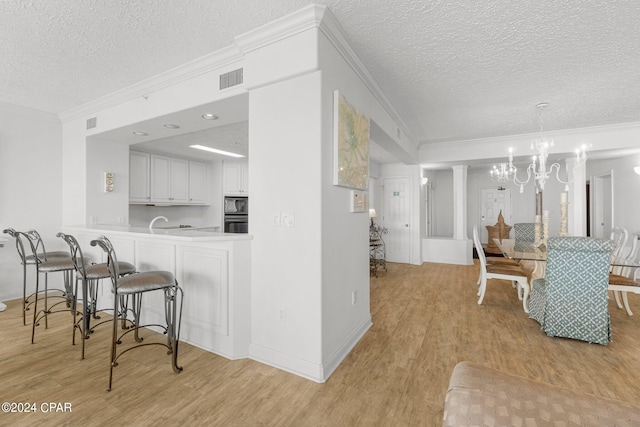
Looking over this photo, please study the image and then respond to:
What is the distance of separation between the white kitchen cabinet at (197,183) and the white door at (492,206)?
7.69 meters

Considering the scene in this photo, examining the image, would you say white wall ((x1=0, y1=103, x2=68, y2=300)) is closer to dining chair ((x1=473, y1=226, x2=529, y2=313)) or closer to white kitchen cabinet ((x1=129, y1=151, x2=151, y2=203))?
white kitchen cabinet ((x1=129, y1=151, x2=151, y2=203))

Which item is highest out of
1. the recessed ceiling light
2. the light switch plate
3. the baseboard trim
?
the recessed ceiling light

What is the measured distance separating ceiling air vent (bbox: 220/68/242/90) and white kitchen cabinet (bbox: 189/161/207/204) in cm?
385

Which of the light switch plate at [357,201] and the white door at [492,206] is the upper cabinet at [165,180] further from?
the white door at [492,206]

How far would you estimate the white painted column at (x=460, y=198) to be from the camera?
649cm

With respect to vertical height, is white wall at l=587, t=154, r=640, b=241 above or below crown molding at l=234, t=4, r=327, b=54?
below

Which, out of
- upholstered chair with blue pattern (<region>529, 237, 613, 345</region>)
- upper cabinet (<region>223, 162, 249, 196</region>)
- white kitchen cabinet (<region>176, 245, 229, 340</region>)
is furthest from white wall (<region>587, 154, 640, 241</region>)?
upper cabinet (<region>223, 162, 249, 196</region>)

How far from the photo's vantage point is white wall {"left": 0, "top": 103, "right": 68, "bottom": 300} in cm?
367

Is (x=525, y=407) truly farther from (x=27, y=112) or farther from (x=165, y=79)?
(x=27, y=112)

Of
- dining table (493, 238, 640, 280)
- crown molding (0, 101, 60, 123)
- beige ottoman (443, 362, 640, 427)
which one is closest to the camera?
beige ottoman (443, 362, 640, 427)

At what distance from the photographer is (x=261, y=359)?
7.55 feet

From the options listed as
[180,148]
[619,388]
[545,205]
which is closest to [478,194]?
[545,205]

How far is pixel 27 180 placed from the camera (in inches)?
151

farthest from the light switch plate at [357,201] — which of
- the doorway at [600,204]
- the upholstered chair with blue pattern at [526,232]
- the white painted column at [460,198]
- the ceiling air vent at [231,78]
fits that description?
the doorway at [600,204]
